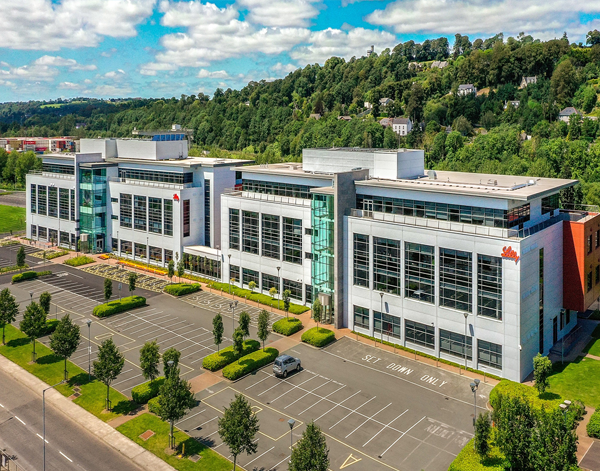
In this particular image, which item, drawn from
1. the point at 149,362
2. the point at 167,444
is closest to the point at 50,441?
the point at 167,444

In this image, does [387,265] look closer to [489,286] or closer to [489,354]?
[489,286]

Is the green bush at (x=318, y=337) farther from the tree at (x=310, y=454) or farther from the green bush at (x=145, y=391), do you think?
the tree at (x=310, y=454)

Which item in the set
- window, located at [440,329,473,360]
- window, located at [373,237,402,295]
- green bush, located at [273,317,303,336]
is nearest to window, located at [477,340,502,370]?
window, located at [440,329,473,360]

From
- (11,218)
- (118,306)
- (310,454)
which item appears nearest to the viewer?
(310,454)

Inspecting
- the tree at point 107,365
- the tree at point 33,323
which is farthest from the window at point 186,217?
the tree at point 107,365

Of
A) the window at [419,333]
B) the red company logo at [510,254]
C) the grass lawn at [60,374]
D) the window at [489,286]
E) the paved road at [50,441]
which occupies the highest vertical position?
the red company logo at [510,254]
